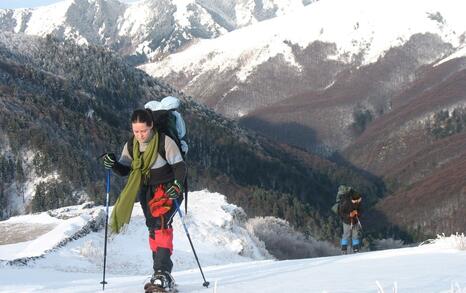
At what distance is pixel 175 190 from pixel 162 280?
108 centimetres

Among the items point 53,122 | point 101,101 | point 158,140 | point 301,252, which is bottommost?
point 301,252

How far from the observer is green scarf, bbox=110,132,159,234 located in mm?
8102

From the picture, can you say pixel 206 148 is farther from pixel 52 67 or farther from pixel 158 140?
pixel 158 140

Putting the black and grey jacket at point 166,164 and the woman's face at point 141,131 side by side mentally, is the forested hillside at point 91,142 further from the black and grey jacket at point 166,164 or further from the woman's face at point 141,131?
the woman's face at point 141,131

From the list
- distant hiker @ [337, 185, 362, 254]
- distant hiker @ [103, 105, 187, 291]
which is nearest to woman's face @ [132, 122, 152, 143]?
distant hiker @ [103, 105, 187, 291]

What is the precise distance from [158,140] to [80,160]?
2564 inches

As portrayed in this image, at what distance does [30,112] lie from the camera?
8138cm

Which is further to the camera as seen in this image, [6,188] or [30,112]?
[30,112]

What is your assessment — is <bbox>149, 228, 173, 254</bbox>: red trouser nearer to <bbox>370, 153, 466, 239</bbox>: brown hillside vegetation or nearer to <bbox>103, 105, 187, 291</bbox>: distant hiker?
<bbox>103, 105, 187, 291</bbox>: distant hiker

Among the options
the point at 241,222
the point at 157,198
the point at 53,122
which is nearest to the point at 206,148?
the point at 53,122

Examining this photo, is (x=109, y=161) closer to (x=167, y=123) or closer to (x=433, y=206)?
(x=167, y=123)

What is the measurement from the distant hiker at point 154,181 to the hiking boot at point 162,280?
12cm

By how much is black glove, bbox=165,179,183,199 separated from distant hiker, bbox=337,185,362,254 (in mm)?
12387

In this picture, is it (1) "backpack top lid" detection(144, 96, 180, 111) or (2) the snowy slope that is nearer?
(1) "backpack top lid" detection(144, 96, 180, 111)
